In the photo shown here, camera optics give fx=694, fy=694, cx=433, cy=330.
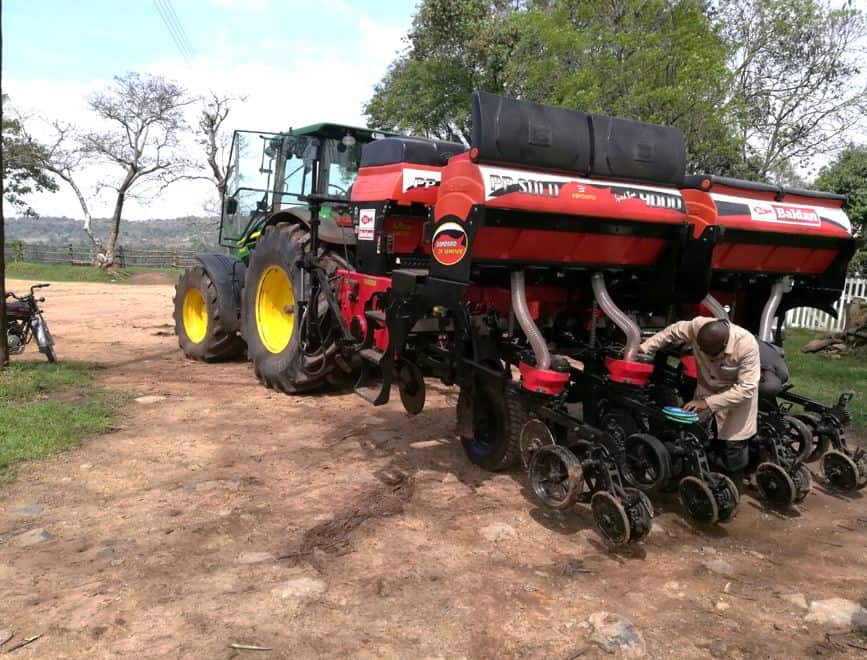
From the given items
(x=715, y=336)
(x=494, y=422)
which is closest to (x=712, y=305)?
(x=715, y=336)

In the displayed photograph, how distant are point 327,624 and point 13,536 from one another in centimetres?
183

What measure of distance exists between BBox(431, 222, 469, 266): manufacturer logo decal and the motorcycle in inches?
210

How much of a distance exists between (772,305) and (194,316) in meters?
6.52

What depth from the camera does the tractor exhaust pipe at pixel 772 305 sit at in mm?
5016

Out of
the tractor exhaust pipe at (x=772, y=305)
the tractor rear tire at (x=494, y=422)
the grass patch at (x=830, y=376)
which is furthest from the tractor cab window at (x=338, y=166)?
the grass patch at (x=830, y=376)

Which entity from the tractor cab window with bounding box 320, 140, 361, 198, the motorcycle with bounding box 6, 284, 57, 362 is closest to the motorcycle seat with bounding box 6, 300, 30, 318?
the motorcycle with bounding box 6, 284, 57, 362

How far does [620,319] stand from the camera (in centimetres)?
425

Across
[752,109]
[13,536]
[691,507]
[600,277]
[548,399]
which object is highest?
[752,109]

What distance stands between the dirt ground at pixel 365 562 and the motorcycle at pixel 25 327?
2.81 meters

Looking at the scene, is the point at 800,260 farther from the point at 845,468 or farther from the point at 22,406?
the point at 22,406

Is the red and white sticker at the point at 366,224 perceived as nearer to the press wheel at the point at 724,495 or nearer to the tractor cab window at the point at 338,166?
the tractor cab window at the point at 338,166

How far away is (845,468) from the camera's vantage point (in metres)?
4.52

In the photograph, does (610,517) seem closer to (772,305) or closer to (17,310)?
(772,305)

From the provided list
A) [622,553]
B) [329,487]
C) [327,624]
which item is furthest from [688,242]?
[327,624]
